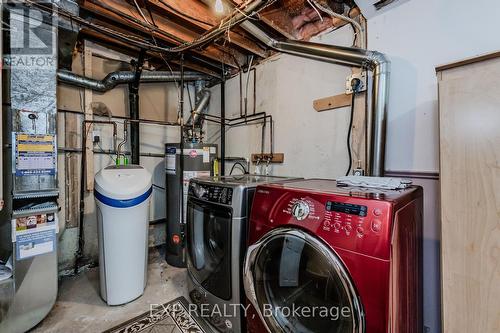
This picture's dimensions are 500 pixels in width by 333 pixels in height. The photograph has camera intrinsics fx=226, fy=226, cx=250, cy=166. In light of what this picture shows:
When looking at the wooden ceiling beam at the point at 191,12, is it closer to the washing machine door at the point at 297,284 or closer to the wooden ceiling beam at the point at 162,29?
the wooden ceiling beam at the point at 162,29

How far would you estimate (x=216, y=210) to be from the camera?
1442 millimetres

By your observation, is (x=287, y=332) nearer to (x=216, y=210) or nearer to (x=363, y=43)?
(x=216, y=210)

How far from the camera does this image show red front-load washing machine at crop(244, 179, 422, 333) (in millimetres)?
788

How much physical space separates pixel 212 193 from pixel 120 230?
883 mm

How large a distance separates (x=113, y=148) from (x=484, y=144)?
3.03 meters

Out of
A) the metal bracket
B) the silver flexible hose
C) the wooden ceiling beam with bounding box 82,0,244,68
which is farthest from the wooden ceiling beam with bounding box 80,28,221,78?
the metal bracket

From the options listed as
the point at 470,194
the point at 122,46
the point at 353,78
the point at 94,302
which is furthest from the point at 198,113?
the point at 470,194

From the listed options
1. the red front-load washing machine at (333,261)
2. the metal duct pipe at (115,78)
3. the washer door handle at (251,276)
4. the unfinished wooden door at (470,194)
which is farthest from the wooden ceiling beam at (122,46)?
the unfinished wooden door at (470,194)

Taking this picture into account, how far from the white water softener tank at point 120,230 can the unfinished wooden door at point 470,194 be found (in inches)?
75.8

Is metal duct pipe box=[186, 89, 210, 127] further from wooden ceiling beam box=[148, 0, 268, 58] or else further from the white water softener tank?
the white water softener tank

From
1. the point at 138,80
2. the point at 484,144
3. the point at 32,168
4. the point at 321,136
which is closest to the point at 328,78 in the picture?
the point at 321,136

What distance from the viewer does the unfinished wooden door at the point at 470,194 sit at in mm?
835

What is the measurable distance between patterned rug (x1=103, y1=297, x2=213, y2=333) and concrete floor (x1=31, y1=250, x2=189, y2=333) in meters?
0.08

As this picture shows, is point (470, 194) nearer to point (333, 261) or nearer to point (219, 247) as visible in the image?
point (333, 261)
